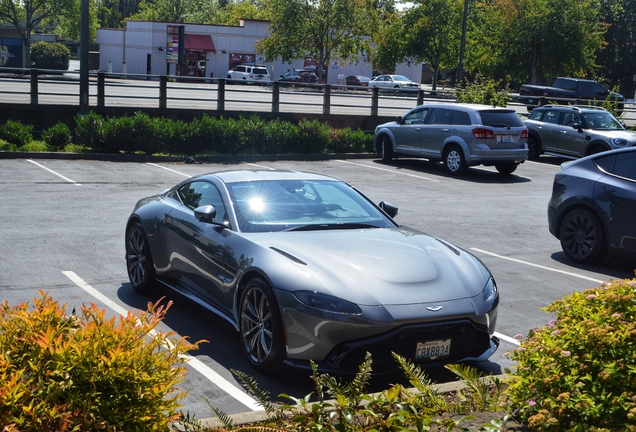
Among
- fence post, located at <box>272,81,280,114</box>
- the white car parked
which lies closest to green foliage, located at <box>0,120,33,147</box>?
fence post, located at <box>272,81,280,114</box>

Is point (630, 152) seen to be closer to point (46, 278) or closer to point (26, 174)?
point (46, 278)

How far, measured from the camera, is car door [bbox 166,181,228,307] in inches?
258

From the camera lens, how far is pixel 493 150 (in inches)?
763

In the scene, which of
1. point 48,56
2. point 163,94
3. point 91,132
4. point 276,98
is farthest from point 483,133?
point 48,56

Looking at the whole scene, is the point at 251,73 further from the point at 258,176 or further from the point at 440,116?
the point at 258,176

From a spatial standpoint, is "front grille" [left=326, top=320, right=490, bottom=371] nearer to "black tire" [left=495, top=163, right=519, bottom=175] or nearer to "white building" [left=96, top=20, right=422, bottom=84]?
"black tire" [left=495, top=163, right=519, bottom=175]

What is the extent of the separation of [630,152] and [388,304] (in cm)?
571

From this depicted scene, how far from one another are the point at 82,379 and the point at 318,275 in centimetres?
265

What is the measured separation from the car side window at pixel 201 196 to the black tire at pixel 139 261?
594mm

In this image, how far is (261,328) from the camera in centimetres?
577

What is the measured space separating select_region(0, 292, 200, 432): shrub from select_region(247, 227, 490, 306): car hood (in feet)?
7.56

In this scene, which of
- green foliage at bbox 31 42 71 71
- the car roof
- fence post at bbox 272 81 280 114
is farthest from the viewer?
green foliage at bbox 31 42 71 71

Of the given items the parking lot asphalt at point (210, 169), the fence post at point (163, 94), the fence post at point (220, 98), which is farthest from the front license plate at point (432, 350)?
the fence post at point (220, 98)

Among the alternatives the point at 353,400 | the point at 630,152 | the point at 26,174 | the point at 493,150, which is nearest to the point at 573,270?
the point at 630,152
